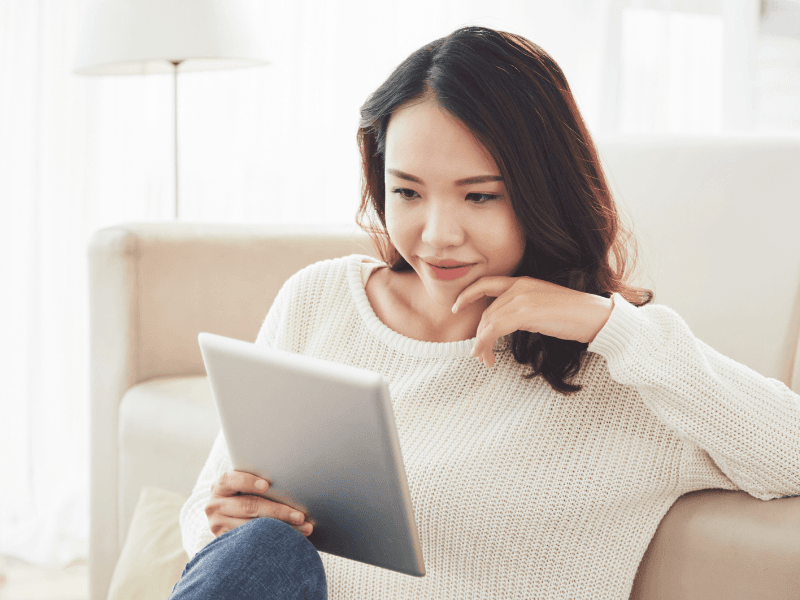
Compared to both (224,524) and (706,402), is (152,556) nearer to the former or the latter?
(224,524)

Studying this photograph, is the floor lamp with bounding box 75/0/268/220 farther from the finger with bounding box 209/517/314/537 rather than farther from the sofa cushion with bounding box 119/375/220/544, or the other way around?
the finger with bounding box 209/517/314/537

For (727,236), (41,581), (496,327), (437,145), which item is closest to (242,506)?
(496,327)

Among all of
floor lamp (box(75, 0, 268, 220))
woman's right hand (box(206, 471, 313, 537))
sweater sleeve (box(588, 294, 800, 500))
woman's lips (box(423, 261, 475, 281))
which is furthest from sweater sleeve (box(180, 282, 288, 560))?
floor lamp (box(75, 0, 268, 220))

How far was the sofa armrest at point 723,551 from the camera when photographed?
731 millimetres

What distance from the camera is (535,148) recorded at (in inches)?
31.6

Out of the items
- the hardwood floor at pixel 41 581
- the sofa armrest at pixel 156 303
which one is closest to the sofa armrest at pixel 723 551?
the sofa armrest at pixel 156 303

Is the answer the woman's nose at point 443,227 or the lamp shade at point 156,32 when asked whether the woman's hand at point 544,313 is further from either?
the lamp shade at point 156,32

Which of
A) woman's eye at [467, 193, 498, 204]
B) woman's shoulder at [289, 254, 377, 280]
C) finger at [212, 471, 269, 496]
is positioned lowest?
finger at [212, 471, 269, 496]

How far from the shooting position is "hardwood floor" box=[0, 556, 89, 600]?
1788 millimetres

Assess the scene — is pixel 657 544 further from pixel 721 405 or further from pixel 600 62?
pixel 600 62

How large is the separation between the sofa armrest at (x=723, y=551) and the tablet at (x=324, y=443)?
0.85 ft

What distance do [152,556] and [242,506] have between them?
0.48 metres

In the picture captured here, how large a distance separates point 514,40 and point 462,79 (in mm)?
68

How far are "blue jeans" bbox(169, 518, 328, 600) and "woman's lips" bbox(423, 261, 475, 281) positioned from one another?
309mm
